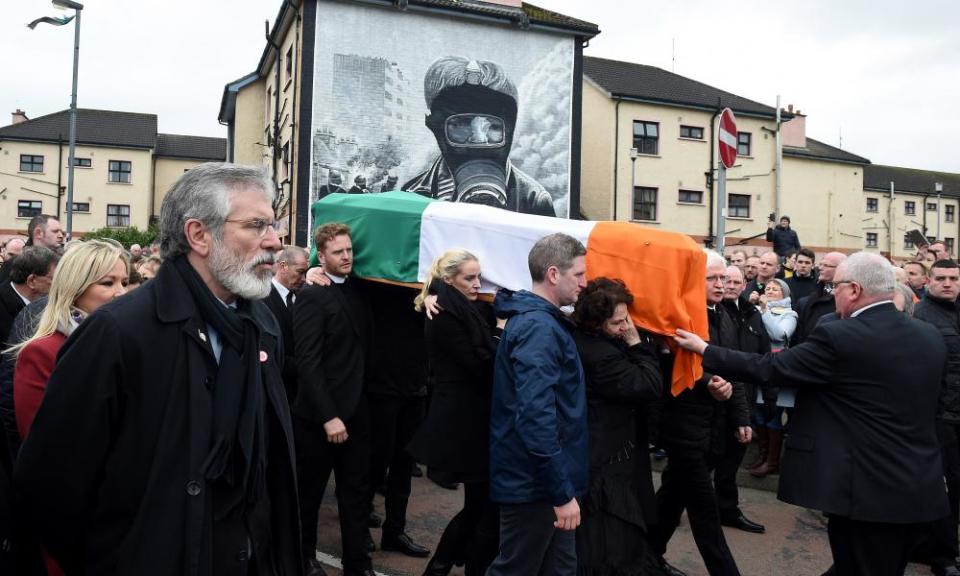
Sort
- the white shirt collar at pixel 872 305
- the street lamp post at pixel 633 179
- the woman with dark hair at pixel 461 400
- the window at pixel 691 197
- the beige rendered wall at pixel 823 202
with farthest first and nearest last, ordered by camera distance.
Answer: the beige rendered wall at pixel 823 202 → the window at pixel 691 197 → the street lamp post at pixel 633 179 → the woman with dark hair at pixel 461 400 → the white shirt collar at pixel 872 305

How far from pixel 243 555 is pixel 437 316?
2.34 metres

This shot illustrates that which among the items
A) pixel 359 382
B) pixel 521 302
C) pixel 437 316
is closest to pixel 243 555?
pixel 521 302

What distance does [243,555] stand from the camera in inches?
89.8

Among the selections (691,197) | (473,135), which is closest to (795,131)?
(691,197)

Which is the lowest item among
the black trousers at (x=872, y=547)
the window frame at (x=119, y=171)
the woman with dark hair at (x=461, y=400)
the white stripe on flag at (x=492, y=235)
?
the black trousers at (x=872, y=547)

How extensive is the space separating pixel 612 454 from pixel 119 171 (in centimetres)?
4903

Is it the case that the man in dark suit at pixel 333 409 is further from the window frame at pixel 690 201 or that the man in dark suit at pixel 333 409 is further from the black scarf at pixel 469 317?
the window frame at pixel 690 201

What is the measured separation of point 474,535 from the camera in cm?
453

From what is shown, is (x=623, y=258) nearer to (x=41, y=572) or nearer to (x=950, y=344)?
(x=950, y=344)

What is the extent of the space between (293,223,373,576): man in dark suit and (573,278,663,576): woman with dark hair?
154 centimetres

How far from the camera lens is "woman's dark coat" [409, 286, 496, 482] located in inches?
175

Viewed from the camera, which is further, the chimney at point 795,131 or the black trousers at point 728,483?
the chimney at point 795,131

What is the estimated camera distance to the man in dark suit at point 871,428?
3848 millimetres

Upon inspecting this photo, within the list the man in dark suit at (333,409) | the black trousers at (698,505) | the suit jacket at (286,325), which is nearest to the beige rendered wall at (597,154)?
the suit jacket at (286,325)
